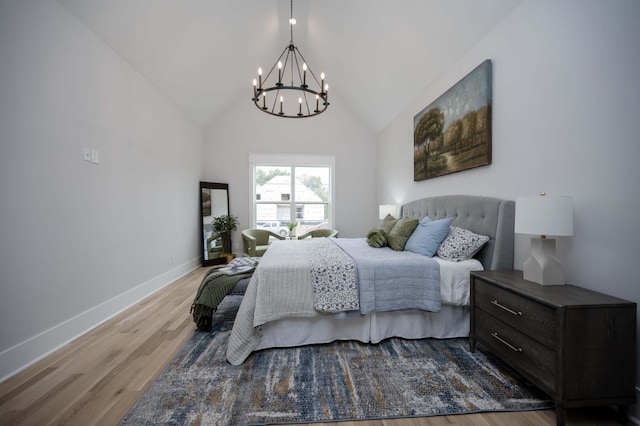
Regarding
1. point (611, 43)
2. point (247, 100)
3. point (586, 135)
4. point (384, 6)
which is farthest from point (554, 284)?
point (247, 100)

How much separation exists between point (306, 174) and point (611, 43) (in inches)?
179

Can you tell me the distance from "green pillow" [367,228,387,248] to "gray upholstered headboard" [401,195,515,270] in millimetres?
708

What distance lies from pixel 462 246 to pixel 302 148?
3922 mm

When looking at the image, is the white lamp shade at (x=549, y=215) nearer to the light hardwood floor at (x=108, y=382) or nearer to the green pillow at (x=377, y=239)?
the light hardwood floor at (x=108, y=382)

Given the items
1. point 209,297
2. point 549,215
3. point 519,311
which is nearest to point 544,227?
point 549,215

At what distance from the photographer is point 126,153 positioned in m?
2.88

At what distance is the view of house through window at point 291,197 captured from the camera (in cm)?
550

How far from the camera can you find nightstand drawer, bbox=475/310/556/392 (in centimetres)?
131

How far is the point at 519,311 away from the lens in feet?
4.87

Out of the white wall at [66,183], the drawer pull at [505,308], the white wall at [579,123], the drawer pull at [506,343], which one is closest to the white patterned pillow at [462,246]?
the white wall at [579,123]

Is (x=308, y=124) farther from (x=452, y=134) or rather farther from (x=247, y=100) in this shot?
(x=452, y=134)

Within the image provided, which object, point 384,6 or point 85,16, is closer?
point 85,16

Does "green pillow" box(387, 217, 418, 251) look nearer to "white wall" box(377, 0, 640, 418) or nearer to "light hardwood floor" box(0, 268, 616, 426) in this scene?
"white wall" box(377, 0, 640, 418)

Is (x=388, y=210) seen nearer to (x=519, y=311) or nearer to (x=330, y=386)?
(x=519, y=311)
